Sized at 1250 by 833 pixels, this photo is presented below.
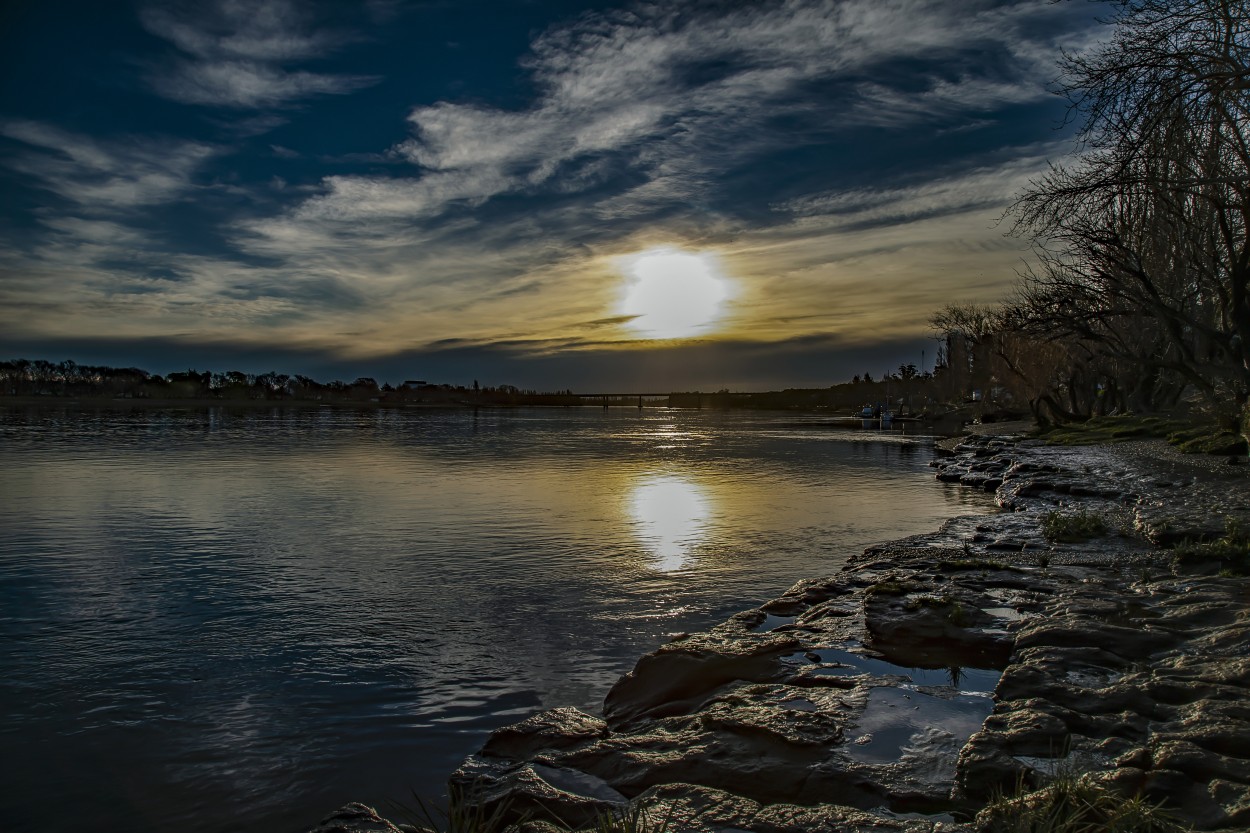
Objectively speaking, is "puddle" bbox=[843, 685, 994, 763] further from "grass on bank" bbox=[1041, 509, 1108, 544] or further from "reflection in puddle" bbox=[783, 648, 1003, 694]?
"grass on bank" bbox=[1041, 509, 1108, 544]

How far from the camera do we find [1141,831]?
14.1 ft

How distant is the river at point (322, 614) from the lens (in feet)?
23.0

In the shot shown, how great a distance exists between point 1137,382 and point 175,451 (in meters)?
68.8

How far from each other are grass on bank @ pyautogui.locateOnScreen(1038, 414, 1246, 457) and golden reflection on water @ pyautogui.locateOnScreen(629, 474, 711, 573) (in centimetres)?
1979

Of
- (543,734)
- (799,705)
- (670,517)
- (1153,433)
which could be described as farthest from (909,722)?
(1153,433)

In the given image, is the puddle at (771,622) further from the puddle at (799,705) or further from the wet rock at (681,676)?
the puddle at (799,705)

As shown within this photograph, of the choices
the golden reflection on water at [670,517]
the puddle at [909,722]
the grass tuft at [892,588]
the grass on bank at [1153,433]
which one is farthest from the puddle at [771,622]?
the grass on bank at [1153,433]

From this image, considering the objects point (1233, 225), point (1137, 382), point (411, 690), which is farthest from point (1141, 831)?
point (1137, 382)

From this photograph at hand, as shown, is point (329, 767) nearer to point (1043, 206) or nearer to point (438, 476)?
point (1043, 206)

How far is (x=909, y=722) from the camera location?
6969mm

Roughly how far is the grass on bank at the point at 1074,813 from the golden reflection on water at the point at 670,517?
1147cm

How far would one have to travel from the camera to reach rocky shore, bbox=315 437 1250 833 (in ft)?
17.6

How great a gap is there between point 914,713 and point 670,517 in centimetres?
1715

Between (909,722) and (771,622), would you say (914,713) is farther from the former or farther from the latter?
(771,622)
